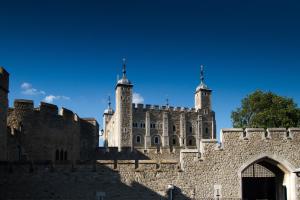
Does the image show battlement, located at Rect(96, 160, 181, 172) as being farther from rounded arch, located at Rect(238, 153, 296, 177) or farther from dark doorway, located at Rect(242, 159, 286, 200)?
dark doorway, located at Rect(242, 159, 286, 200)

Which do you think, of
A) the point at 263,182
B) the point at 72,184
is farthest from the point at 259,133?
the point at 72,184

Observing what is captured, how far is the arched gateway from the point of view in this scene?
18.1 m

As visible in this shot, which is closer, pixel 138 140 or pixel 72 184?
pixel 72 184

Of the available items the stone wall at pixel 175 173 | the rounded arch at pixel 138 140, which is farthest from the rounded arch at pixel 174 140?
the stone wall at pixel 175 173

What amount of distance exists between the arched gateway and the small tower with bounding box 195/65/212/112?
52780 mm

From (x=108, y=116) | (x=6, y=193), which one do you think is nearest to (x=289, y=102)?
(x=6, y=193)

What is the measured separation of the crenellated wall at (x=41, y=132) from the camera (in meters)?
21.1

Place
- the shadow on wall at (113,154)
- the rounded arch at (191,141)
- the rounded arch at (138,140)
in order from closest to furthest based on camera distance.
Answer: the shadow on wall at (113,154) → the rounded arch at (138,140) → the rounded arch at (191,141)

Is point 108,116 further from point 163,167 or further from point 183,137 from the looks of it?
point 163,167

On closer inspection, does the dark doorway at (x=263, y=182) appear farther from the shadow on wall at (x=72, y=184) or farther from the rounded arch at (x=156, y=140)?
the rounded arch at (x=156, y=140)

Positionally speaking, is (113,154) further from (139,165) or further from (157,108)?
(157,108)

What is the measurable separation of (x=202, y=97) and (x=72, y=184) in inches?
2337

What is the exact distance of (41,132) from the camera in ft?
72.7

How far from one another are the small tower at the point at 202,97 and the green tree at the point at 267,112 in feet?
119
